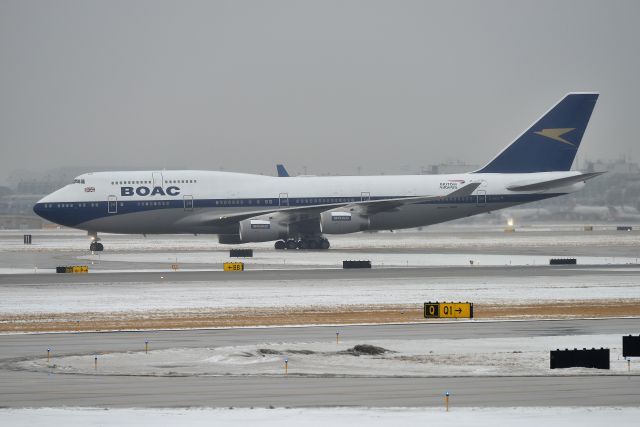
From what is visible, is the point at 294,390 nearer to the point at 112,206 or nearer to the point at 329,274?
the point at 329,274

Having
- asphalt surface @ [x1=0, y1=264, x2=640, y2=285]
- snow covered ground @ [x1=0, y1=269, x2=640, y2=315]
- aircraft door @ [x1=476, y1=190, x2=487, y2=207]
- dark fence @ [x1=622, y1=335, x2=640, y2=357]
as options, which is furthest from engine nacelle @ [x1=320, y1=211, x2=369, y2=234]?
dark fence @ [x1=622, y1=335, x2=640, y2=357]

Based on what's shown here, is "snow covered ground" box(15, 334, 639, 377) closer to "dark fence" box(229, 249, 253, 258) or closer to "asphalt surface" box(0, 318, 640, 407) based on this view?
"asphalt surface" box(0, 318, 640, 407)

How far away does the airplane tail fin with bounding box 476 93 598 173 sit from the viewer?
70.7 m

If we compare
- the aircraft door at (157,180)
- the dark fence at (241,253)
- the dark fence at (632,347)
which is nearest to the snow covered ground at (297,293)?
the dark fence at (632,347)

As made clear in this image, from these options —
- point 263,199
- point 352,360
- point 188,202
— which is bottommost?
point 352,360

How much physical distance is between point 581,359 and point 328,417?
7.24 metres

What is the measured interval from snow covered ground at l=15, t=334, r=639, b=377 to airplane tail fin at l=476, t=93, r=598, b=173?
4515 cm

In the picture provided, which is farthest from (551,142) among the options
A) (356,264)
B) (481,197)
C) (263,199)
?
(356,264)

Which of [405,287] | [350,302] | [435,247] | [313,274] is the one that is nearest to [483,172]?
[435,247]

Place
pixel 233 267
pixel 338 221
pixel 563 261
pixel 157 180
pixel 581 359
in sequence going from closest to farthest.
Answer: pixel 581 359
pixel 233 267
pixel 563 261
pixel 338 221
pixel 157 180

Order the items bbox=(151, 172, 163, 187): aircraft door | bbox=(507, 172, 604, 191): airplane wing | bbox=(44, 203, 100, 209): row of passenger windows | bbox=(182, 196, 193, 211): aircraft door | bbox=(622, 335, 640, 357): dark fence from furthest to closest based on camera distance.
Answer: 1. bbox=(507, 172, 604, 191): airplane wing
2. bbox=(151, 172, 163, 187): aircraft door
3. bbox=(44, 203, 100, 209): row of passenger windows
4. bbox=(182, 196, 193, 211): aircraft door
5. bbox=(622, 335, 640, 357): dark fence

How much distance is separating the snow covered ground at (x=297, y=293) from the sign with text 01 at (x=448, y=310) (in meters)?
3.86

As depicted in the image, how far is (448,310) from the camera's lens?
3181 cm

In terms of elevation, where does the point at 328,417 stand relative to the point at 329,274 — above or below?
below
